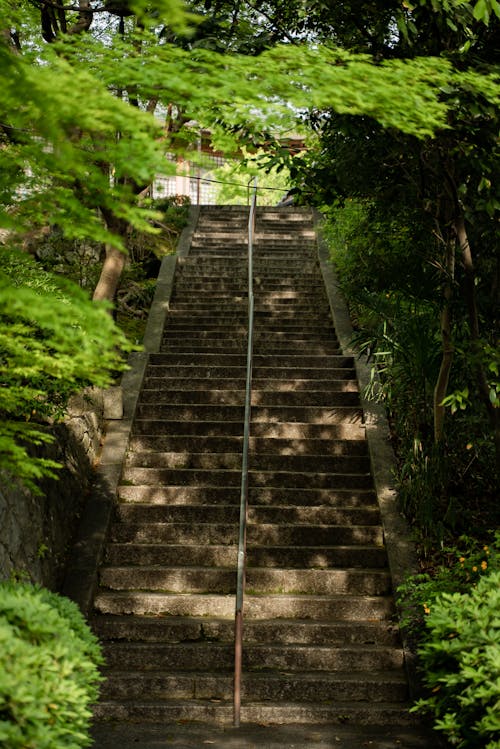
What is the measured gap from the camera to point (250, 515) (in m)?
6.78

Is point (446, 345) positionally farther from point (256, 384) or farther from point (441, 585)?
point (256, 384)

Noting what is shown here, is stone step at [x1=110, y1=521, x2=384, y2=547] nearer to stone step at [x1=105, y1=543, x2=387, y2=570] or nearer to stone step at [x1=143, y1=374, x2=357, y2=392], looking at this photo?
stone step at [x1=105, y1=543, x2=387, y2=570]

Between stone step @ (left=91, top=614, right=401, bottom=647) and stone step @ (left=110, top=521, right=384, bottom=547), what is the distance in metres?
0.98

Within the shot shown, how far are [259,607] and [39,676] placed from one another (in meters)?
2.88

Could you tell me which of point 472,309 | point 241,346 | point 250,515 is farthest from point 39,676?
point 241,346

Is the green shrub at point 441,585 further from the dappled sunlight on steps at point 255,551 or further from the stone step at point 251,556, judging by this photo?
the stone step at point 251,556

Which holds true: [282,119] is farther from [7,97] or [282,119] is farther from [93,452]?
[93,452]

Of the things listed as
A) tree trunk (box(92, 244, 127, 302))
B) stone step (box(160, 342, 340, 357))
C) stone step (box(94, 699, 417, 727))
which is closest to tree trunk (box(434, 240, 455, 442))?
stone step (box(94, 699, 417, 727))

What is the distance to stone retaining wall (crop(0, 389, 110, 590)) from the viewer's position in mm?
5102

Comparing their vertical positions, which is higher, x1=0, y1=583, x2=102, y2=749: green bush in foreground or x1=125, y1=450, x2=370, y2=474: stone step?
x1=0, y1=583, x2=102, y2=749: green bush in foreground

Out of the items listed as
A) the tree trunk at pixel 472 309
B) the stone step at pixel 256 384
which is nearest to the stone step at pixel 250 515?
the tree trunk at pixel 472 309

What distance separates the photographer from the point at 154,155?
3.08 m

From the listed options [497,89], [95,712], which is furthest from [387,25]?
[95,712]

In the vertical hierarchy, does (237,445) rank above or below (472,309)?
below
